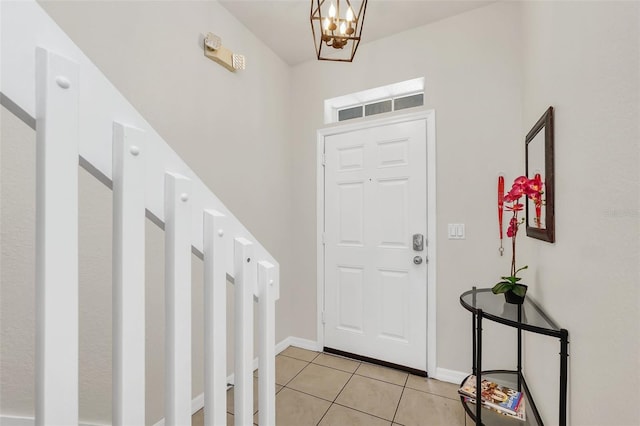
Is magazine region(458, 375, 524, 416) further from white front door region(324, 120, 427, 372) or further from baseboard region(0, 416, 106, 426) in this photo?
baseboard region(0, 416, 106, 426)

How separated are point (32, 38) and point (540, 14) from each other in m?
2.10

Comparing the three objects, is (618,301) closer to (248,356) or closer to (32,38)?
(248,356)

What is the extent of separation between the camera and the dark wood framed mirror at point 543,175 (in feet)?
4.33

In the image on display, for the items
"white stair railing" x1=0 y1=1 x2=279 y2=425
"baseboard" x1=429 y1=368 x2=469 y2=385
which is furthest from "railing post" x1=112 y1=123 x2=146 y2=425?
"baseboard" x1=429 y1=368 x2=469 y2=385

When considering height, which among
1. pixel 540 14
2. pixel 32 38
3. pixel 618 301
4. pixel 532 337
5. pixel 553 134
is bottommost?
pixel 532 337

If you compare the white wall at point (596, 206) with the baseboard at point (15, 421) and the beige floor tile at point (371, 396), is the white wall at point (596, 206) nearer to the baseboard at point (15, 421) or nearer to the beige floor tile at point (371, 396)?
the beige floor tile at point (371, 396)

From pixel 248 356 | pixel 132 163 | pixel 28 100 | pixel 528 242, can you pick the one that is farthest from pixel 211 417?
pixel 528 242

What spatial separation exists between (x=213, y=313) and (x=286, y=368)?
6.57ft

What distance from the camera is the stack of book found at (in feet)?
4.80

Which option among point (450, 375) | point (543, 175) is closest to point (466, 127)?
point (543, 175)

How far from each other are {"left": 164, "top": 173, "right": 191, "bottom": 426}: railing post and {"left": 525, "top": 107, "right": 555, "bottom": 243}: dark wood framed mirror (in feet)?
4.96

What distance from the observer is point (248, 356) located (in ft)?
2.81

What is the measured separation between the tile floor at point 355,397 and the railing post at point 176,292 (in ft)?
4.72

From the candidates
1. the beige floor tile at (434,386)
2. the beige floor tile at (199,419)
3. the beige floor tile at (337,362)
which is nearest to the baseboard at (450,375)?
the beige floor tile at (434,386)
